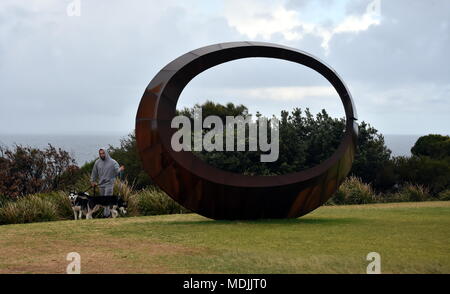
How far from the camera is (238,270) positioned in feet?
24.6

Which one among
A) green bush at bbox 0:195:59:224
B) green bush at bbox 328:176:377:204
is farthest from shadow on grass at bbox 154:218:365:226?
green bush at bbox 328:176:377:204

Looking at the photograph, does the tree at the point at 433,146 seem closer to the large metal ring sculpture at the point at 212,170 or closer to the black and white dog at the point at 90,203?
the large metal ring sculpture at the point at 212,170

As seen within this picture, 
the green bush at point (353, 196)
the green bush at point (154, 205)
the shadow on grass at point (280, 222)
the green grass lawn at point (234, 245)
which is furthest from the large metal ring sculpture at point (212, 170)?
the green bush at point (353, 196)

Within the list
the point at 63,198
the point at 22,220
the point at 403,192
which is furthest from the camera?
the point at 403,192

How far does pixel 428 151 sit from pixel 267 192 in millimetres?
19222

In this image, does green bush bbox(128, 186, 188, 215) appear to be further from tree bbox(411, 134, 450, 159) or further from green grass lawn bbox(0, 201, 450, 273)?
tree bbox(411, 134, 450, 159)

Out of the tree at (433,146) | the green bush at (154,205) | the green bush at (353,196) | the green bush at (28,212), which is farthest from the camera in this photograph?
the tree at (433,146)

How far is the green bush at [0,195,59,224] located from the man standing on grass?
3.84ft

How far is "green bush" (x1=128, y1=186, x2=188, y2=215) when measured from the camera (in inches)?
614

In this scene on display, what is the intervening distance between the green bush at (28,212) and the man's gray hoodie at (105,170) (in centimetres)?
Answer: 125

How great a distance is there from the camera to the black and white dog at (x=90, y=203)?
14.3 m

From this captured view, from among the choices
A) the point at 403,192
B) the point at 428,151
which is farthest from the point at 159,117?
the point at 428,151
